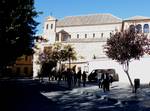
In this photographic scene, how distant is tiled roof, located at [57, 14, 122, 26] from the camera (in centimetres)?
9756

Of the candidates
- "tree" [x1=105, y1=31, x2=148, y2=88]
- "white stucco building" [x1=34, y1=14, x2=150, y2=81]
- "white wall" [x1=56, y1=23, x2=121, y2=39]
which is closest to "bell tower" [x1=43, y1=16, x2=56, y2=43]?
"white stucco building" [x1=34, y1=14, x2=150, y2=81]

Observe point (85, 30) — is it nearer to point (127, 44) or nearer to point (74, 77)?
point (74, 77)

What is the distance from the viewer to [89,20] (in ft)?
331

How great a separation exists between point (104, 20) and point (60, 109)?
81.8 metres

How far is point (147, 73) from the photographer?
167 ft

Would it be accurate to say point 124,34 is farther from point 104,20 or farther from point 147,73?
point 104,20

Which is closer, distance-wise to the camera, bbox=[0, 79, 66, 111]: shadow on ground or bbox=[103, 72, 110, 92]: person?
bbox=[0, 79, 66, 111]: shadow on ground

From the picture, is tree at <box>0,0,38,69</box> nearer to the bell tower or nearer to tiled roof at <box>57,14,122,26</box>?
tiled roof at <box>57,14,122,26</box>

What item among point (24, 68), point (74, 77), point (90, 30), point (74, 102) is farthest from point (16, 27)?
point (24, 68)

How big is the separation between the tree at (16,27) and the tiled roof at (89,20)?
6466cm

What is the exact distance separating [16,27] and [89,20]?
242 ft

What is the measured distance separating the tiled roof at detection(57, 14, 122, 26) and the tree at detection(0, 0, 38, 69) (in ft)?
212

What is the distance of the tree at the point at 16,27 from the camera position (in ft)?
77.5

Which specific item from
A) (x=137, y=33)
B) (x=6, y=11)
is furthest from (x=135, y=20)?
(x=6, y=11)
